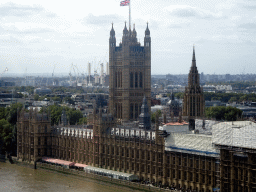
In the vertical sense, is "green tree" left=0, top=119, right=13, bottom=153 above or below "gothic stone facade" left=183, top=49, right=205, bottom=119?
below

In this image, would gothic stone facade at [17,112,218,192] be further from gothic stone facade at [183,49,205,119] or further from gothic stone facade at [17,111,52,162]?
gothic stone facade at [183,49,205,119]

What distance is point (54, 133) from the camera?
119m

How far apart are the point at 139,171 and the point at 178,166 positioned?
1042cm

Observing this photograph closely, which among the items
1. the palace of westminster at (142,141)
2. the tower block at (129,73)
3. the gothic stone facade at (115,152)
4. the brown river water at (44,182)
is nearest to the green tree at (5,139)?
the palace of westminster at (142,141)

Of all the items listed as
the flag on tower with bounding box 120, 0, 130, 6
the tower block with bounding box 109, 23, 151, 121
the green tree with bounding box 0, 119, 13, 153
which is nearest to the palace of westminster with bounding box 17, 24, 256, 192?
the tower block with bounding box 109, 23, 151, 121

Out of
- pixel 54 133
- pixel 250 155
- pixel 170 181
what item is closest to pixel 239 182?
pixel 250 155

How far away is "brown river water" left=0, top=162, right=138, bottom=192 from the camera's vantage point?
94.3m

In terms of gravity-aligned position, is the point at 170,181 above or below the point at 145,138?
below

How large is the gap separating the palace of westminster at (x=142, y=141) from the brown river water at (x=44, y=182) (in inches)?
222

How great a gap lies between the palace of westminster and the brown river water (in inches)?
222

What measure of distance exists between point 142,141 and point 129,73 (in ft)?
152

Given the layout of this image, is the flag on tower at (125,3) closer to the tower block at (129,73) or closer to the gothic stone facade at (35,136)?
the tower block at (129,73)

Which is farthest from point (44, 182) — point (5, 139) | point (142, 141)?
point (5, 139)

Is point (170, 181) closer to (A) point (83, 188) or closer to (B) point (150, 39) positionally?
(A) point (83, 188)
